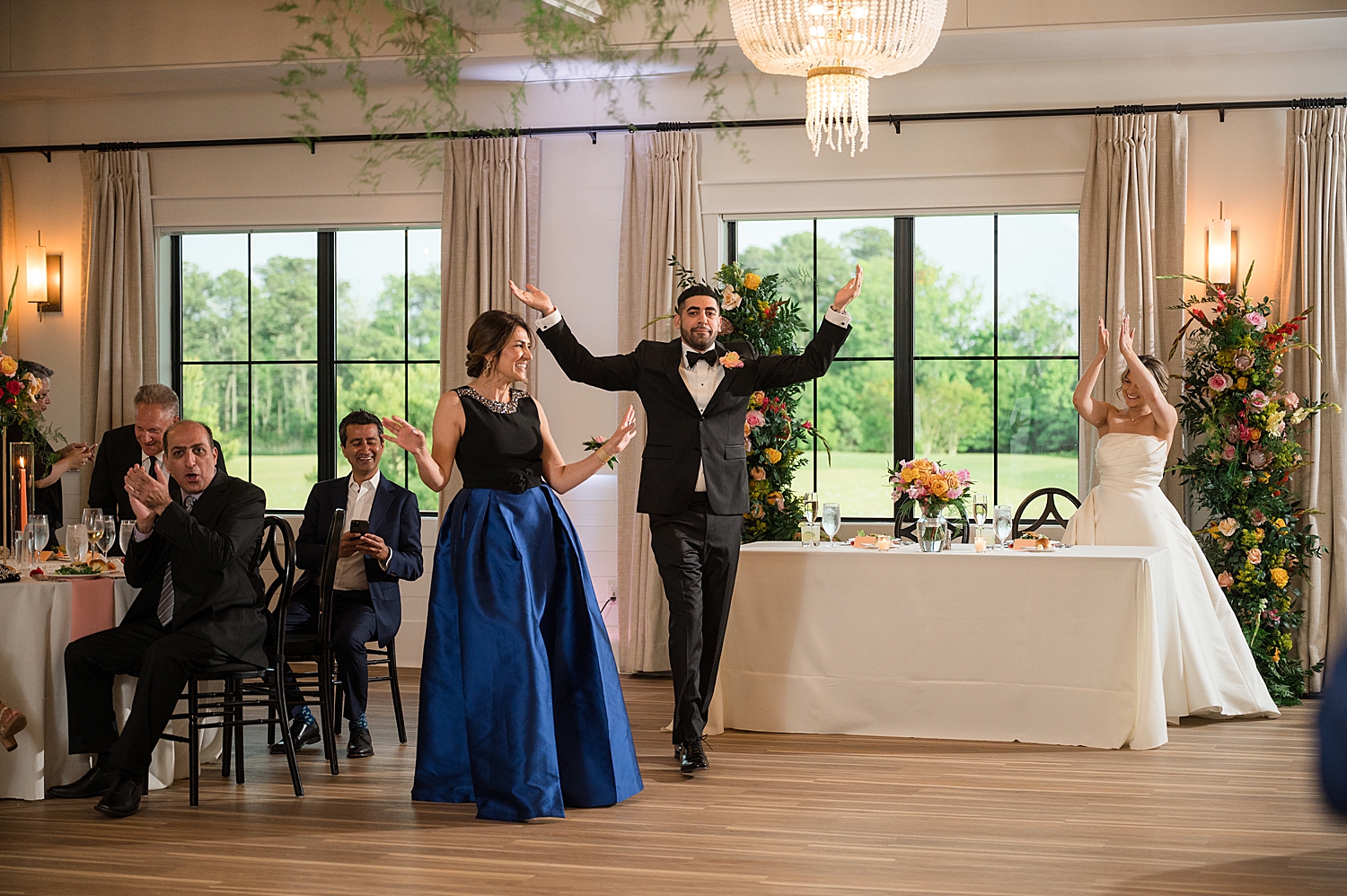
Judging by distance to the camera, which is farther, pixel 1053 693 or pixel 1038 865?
pixel 1053 693

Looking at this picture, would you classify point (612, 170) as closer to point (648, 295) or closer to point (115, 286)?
point (648, 295)

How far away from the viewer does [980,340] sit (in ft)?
24.5

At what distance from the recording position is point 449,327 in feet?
24.8

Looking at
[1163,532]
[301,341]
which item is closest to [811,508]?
[1163,532]

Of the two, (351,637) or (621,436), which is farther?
(351,637)

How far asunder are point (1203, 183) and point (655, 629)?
3958 mm

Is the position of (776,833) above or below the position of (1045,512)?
below

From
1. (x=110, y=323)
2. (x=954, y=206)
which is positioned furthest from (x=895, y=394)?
(x=110, y=323)

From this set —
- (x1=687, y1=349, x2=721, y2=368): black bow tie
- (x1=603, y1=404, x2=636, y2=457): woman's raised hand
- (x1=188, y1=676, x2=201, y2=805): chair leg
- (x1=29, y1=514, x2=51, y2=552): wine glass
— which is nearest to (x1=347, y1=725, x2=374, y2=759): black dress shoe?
(x1=188, y1=676, x2=201, y2=805): chair leg

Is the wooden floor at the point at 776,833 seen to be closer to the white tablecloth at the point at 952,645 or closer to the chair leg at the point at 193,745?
the chair leg at the point at 193,745

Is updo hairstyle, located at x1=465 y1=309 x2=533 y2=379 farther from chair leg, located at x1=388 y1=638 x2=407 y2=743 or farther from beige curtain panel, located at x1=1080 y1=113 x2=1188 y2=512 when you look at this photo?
beige curtain panel, located at x1=1080 y1=113 x2=1188 y2=512

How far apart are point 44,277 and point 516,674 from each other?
5.50m

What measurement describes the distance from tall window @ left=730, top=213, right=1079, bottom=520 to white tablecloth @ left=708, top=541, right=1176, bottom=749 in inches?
79.6

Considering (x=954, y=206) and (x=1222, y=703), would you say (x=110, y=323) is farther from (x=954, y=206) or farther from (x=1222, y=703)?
(x=1222, y=703)
